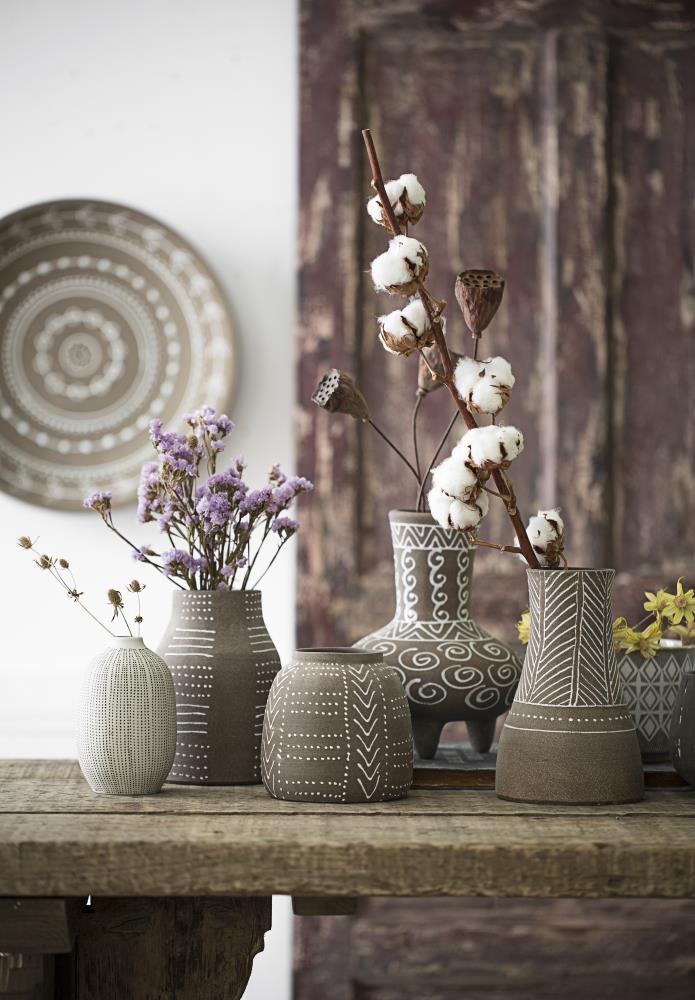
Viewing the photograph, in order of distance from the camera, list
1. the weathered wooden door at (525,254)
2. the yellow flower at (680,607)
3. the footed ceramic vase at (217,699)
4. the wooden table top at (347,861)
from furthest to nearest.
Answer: the weathered wooden door at (525,254) < the yellow flower at (680,607) < the footed ceramic vase at (217,699) < the wooden table top at (347,861)

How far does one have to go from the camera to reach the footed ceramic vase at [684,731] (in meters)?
1.24

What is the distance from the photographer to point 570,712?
46.6 inches

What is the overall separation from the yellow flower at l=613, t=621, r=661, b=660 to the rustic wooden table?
0.76 feet

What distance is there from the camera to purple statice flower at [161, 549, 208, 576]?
4.33ft

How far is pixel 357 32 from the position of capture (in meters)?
2.32

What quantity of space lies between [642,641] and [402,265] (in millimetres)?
517

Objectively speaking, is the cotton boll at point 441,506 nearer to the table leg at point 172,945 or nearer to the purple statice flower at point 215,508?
the purple statice flower at point 215,508

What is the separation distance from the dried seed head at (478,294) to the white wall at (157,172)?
1.19m

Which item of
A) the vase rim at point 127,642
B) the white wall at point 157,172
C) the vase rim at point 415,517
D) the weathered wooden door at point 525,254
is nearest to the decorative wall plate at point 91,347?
the white wall at point 157,172

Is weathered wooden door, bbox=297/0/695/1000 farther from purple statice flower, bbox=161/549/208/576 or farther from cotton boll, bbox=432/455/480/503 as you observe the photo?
cotton boll, bbox=432/455/480/503

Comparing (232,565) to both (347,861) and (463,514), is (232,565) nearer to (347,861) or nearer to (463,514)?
(463,514)

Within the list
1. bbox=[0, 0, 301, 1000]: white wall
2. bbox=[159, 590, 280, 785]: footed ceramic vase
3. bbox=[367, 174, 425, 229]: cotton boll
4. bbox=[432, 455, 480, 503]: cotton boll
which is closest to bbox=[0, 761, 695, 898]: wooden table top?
bbox=[159, 590, 280, 785]: footed ceramic vase

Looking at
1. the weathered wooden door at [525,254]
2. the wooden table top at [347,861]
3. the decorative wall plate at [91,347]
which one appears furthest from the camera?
the decorative wall plate at [91,347]

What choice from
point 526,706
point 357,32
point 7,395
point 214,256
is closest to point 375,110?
point 357,32
